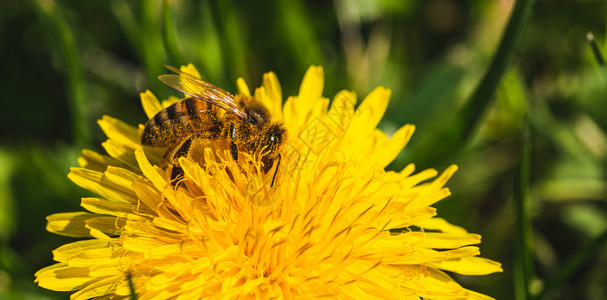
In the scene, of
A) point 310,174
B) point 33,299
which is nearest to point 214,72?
point 310,174

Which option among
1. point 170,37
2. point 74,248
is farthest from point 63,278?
point 170,37

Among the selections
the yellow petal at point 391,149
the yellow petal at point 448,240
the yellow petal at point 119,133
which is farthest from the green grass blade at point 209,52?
the yellow petal at point 448,240

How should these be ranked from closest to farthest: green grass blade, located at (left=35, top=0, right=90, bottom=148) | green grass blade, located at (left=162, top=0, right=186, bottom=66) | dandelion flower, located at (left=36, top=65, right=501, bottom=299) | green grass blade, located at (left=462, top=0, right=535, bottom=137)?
1. dandelion flower, located at (left=36, top=65, right=501, bottom=299)
2. green grass blade, located at (left=462, top=0, right=535, bottom=137)
3. green grass blade, located at (left=162, top=0, right=186, bottom=66)
4. green grass blade, located at (left=35, top=0, right=90, bottom=148)

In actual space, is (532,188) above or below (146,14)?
below

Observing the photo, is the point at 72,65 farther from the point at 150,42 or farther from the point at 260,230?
the point at 260,230

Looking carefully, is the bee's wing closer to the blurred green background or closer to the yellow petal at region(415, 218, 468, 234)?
the blurred green background

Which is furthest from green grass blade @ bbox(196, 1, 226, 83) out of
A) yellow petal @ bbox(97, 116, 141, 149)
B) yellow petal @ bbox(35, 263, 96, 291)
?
yellow petal @ bbox(35, 263, 96, 291)

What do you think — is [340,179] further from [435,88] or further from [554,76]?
[554,76]
